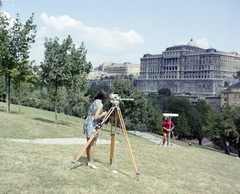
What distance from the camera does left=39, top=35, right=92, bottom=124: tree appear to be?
2389 cm

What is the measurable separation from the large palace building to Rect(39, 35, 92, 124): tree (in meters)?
144

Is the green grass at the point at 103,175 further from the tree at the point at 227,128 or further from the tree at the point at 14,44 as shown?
the tree at the point at 227,128

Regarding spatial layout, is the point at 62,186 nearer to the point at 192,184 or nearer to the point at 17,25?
the point at 192,184

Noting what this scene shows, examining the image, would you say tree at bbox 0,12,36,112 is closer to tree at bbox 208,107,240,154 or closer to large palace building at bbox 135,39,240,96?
tree at bbox 208,107,240,154

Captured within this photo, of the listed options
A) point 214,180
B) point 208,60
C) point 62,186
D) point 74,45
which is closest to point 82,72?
point 74,45

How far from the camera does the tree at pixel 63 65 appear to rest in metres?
23.9

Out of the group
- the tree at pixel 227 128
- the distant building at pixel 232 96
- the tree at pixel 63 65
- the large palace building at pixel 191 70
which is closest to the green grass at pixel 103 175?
the tree at pixel 63 65

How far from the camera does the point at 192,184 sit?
35.2 feet

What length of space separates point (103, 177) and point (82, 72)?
55.3 feet

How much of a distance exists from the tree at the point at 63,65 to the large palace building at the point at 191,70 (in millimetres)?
143518

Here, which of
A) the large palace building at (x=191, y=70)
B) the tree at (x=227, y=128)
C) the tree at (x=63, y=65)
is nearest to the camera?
the tree at (x=63, y=65)

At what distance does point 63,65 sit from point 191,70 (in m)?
158

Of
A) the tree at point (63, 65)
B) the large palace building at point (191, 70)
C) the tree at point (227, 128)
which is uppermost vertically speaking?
the large palace building at point (191, 70)

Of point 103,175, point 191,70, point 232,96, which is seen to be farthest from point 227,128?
point 191,70
